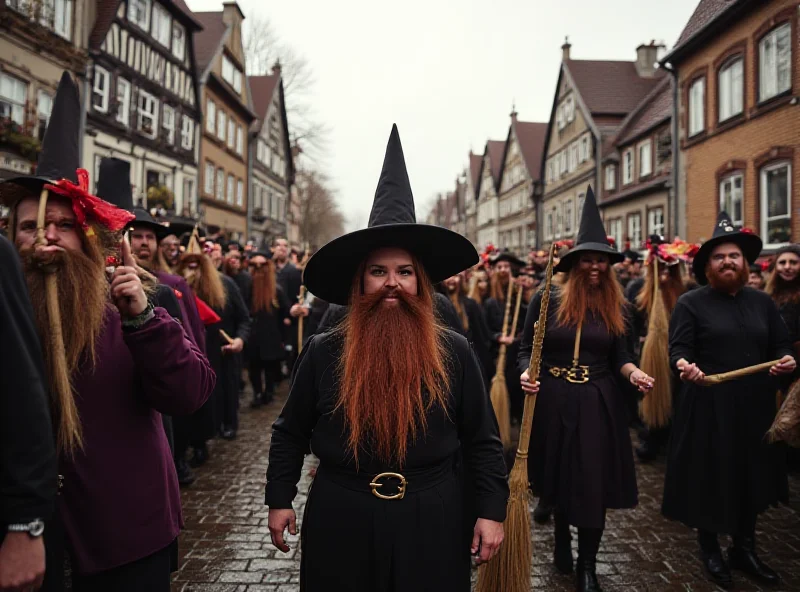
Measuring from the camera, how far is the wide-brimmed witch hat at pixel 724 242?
433 centimetres

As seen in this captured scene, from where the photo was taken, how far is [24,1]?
15.3m

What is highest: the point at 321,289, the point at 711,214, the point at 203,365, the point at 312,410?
the point at 711,214

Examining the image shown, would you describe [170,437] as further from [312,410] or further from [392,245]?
[392,245]

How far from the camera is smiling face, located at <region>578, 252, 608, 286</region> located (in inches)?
167

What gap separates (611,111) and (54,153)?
32.2 meters

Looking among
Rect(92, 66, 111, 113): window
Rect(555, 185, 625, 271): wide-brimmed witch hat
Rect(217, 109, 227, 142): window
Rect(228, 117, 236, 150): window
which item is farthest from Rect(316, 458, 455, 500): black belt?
Rect(228, 117, 236, 150): window

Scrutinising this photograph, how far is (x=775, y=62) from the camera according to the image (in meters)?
14.1

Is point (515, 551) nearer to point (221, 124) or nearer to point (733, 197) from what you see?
point (733, 197)

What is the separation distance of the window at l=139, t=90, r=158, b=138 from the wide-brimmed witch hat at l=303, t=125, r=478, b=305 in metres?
21.9

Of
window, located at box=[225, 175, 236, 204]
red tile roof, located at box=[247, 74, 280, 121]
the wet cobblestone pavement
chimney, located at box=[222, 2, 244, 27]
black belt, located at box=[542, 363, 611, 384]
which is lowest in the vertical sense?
the wet cobblestone pavement

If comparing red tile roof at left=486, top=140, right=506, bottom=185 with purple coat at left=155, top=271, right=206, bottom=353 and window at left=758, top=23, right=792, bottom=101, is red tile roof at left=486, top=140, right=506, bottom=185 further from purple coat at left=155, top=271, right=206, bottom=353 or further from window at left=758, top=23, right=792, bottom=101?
purple coat at left=155, top=271, right=206, bottom=353

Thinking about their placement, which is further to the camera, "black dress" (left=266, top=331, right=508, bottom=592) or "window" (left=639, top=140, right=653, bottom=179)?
"window" (left=639, top=140, right=653, bottom=179)

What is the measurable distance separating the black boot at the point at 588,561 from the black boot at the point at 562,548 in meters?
0.23

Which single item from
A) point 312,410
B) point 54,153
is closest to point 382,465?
point 312,410
